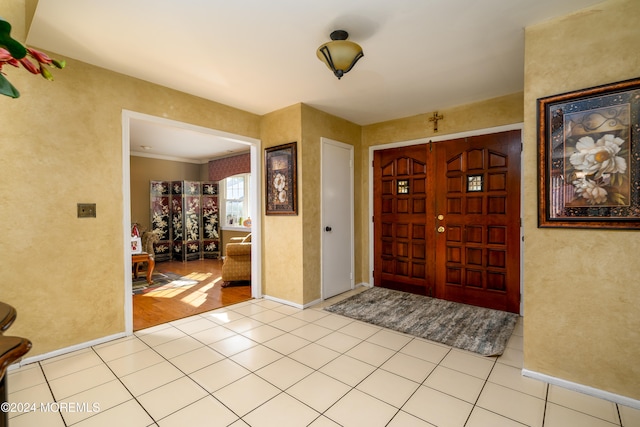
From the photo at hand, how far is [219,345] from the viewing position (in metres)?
2.72

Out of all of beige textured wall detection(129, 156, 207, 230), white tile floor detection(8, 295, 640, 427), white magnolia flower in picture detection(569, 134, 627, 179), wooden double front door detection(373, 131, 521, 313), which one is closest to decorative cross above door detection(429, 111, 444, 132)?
wooden double front door detection(373, 131, 521, 313)

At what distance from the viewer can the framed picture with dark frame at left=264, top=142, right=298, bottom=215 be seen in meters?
3.74

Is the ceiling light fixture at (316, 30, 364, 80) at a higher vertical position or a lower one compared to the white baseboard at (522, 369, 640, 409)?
higher

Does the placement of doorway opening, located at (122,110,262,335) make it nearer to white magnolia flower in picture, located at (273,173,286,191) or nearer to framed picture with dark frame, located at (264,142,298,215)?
framed picture with dark frame, located at (264,142,298,215)

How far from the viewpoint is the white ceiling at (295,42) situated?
194 centimetres

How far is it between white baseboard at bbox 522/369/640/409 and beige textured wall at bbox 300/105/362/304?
2342 millimetres

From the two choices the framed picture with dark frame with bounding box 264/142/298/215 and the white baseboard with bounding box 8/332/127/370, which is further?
the framed picture with dark frame with bounding box 264/142/298/215

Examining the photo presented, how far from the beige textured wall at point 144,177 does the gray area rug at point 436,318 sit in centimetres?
545

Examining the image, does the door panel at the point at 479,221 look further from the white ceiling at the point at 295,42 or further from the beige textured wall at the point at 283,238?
the beige textured wall at the point at 283,238

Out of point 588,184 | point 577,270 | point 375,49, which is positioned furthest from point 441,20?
point 577,270

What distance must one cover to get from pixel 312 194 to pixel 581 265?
8.90ft

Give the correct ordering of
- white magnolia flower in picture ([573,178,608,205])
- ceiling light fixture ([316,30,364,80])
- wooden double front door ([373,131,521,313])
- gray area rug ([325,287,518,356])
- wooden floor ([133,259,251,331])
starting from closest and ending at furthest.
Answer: white magnolia flower in picture ([573,178,608,205])
ceiling light fixture ([316,30,364,80])
gray area rug ([325,287,518,356])
wooden floor ([133,259,251,331])
wooden double front door ([373,131,521,313])

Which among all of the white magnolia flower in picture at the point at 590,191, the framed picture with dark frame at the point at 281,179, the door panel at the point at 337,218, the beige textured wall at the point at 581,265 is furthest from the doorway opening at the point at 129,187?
the white magnolia flower in picture at the point at 590,191

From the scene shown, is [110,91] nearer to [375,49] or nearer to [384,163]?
[375,49]
